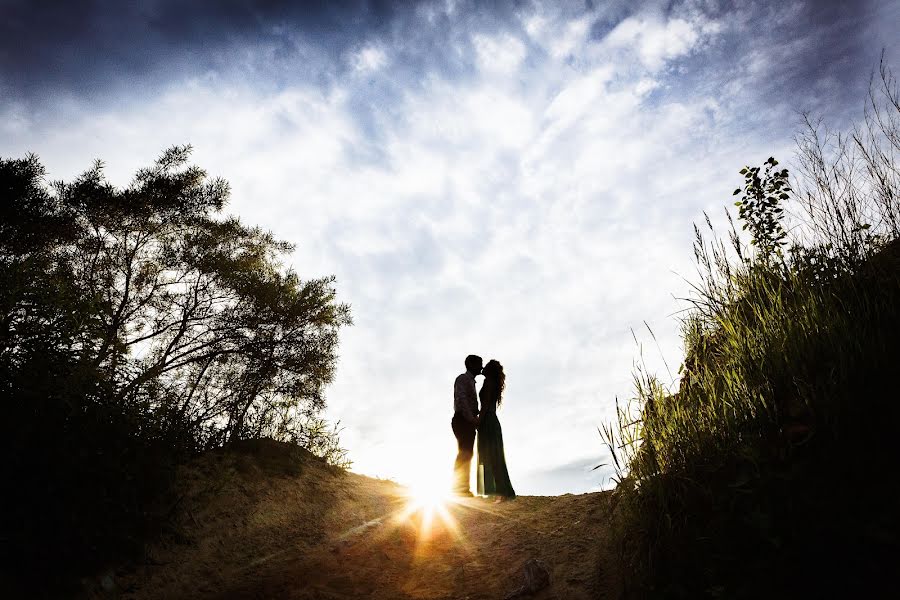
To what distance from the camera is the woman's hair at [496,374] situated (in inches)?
355

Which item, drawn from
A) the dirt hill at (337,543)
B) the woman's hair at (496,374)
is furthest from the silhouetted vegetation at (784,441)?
the woman's hair at (496,374)

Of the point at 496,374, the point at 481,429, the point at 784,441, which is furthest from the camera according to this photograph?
the point at 496,374

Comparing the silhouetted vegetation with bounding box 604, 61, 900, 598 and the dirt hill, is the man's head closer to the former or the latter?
the dirt hill

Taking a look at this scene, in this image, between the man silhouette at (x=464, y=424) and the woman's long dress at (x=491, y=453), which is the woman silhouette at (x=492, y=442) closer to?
the woman's long dress at (x=491, y=453)

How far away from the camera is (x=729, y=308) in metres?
4.31

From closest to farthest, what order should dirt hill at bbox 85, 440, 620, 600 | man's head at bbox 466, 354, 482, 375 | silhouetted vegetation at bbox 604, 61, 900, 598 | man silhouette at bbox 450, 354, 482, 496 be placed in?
silhouetted vegetation at bbox 604, 61, 900, 598 → dirt hill at bbox 85, 440, 620, 600 → man silhouette at bbox 450, 354, 482, 496 → man's head at bbox 466, 354, 482, 375

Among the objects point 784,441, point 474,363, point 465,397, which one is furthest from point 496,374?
point 784,441

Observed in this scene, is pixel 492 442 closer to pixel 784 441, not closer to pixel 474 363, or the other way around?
pixel 474 363

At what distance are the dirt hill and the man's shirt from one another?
1.58 metres

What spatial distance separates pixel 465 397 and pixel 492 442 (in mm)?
1006

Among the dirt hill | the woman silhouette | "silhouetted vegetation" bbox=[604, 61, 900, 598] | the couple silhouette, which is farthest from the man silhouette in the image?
"silhouetted vegetation" bbox=[604, 61, 900, 598]

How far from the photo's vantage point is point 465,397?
9102 mm

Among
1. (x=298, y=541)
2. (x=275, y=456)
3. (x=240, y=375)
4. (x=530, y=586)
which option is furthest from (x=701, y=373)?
(x=240, y=375)

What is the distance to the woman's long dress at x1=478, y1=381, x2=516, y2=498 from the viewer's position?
848 centimetres
